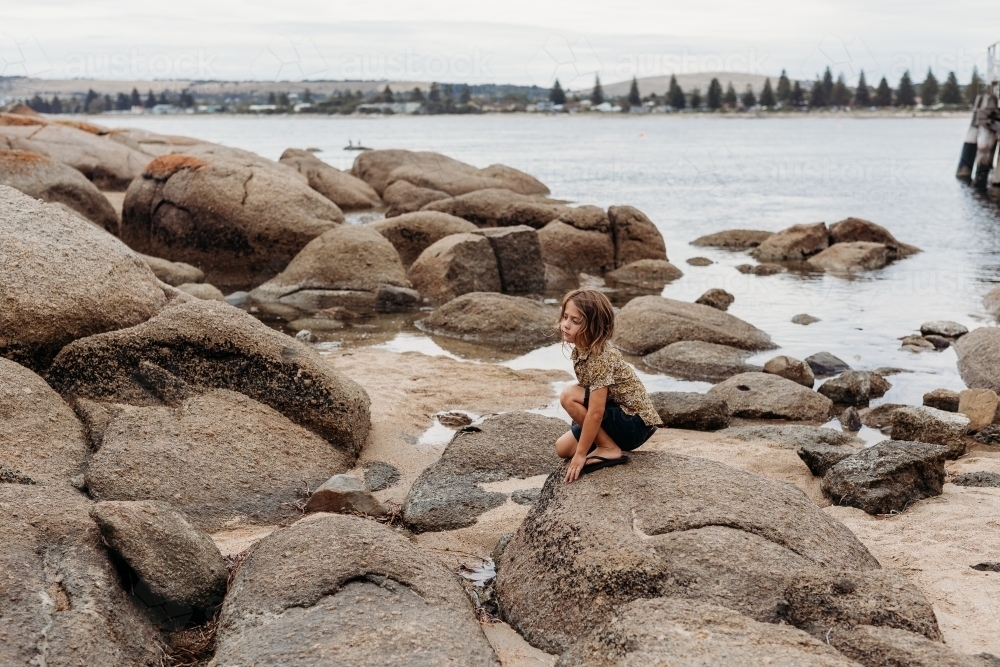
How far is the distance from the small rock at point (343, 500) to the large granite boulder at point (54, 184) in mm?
11817

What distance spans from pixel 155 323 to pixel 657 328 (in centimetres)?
687

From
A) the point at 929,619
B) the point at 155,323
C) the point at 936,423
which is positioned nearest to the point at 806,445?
the point at 936,423

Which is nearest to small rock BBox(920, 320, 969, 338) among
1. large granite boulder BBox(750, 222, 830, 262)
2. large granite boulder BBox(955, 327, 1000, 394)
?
large granite boulder BBox(955, 327, 1000, 394)

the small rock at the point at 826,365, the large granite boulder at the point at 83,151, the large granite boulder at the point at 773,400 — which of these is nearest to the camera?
the large granite boulder at the point at 773,400

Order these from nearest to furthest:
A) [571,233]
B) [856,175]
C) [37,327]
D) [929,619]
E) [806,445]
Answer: [929,619] < [37,327] < [806,445] < [571,233] < [856,175]

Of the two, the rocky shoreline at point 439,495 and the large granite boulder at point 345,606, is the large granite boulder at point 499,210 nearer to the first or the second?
the rocky shoreline at point 439,495

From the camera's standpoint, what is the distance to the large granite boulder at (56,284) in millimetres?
7301

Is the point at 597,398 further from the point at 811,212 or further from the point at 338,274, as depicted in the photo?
the point at 811,212

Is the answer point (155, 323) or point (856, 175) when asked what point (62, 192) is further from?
point (856, 175)

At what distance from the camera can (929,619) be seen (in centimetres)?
448

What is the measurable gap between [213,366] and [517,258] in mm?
9616

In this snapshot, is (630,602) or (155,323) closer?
(630,602)

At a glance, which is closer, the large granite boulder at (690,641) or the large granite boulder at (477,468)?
the large granite boulder at (690,641)

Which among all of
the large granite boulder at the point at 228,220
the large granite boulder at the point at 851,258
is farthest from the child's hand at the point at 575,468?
the large granite boulder at the point at 851,258
